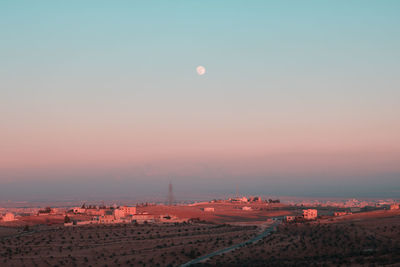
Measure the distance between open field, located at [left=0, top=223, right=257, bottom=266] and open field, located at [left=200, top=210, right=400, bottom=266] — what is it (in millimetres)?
7575

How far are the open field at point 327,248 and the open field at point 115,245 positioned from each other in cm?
758

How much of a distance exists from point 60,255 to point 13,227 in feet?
159

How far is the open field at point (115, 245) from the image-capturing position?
69.2m

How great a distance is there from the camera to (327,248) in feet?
229

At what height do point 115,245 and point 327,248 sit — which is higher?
point 115,245

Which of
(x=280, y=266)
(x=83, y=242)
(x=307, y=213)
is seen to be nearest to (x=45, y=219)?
(x=83, y=242)

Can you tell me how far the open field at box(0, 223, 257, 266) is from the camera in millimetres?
69250

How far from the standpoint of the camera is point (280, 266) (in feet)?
176

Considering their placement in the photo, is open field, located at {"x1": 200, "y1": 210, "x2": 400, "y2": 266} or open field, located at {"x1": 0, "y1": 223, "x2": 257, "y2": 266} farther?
open field, located at {"x1": 0, "y1": 223, "x2": 257, "y2": 266}

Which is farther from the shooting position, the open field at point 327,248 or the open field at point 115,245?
the open field at point 115,245

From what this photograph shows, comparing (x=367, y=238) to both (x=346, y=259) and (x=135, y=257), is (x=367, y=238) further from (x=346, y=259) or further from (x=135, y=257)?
(x=135, y=257)

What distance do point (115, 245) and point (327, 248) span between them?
31163 millimetres

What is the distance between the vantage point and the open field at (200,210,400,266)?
5581 cm

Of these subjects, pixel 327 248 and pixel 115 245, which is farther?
pixel 115 245
